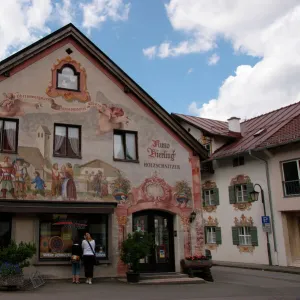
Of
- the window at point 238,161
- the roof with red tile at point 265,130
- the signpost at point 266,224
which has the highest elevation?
the roof with red tile at point 265,130

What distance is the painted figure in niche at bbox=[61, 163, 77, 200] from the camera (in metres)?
15.4

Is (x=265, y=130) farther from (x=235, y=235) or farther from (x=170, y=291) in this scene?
(x=170, y=291)

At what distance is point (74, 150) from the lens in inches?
636

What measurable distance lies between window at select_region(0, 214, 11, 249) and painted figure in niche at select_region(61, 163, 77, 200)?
2.15 metres

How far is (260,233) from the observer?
2373cm

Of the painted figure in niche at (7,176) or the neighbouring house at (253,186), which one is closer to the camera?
the painted figure in niche at (7,176)

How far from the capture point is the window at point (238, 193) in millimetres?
25312

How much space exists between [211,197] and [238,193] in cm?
242

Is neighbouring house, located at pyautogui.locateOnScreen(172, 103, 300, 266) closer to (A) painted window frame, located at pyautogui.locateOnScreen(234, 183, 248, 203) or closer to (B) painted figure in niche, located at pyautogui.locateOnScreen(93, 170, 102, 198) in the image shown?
(A) painted window frame, located at pyautogui.locateOnScreen(234, 183, 248, 203)

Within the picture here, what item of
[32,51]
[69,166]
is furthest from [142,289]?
[32,51]

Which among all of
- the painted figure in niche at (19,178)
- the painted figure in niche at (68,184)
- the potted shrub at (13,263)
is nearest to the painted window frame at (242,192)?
the painted figure in niche at (68,184)

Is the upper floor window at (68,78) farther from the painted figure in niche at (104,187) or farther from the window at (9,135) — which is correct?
the painted figure in niche at (104,187)

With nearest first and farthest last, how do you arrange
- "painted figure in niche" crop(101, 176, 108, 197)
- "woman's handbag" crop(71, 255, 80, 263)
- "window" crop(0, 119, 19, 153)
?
"woman's handbag" crop(71, 255, 80, 263)
"window" crop(0, 119, 19, 153)
"painted figure in niche" crop(101, 176, 108, 197)

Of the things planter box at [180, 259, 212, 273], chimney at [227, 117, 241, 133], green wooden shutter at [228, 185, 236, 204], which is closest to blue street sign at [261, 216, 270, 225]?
green wooden shutter at [228, 185, 236, 204]
